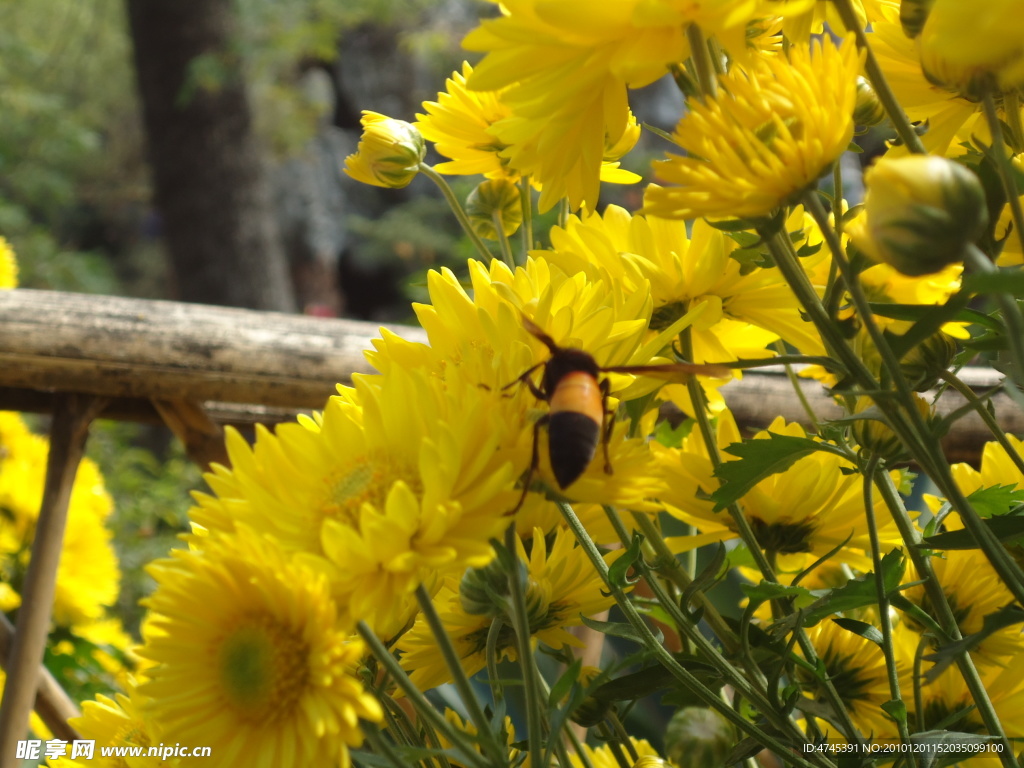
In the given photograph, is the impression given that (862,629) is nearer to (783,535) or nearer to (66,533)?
(783,535)

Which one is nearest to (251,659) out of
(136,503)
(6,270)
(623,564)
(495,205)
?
(623,564)

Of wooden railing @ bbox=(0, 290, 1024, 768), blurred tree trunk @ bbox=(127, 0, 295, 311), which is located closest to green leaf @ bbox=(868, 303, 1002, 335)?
wooden railing @ bbox=(0, 290, 1024, 768)

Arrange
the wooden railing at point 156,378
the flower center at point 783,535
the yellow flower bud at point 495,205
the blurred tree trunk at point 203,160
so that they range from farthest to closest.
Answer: the blurred tree trunk at point 203,160, the wooden railing at point 156,378, the yellow flower bud at point 495,205, the flower center at point 783,535

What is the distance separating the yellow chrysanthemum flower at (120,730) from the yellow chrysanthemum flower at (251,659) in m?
0.06

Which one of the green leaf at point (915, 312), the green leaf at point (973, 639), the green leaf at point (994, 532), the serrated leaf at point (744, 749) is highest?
the green leaf at point (915, 312)

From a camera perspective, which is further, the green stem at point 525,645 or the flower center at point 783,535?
the flower center at point 783,535

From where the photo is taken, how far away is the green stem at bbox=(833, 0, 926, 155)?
0.28 meters

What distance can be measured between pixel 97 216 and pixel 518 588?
25.9ft

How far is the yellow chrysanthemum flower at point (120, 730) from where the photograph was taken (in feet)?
1.12

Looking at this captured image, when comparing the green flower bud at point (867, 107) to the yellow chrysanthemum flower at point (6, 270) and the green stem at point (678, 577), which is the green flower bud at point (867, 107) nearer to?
the green stem at point (678, 577)

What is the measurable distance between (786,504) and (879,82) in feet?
0.68

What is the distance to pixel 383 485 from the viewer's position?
0.95ft

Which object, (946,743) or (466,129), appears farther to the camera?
(466,129)

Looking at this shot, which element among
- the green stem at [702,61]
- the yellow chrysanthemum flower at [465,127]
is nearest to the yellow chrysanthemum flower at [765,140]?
the green stem at [702,61]
